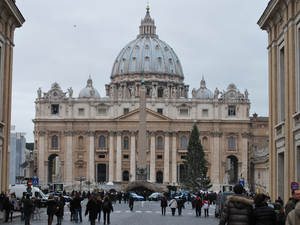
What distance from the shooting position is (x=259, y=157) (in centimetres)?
10231

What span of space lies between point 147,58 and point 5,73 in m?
109

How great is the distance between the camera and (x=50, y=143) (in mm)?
110375

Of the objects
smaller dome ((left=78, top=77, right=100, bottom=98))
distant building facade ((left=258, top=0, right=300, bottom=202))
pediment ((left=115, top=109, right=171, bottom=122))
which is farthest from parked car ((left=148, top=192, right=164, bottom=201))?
smaller dome ((left=78, top=77, right=100, bottom=98))

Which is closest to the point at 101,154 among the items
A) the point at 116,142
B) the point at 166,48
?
the point at 116,142

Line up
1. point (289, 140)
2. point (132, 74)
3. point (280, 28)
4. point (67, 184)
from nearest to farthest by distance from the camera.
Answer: point (289, 140) → point (280, 28) → point (67, 184) → point (132, 74)

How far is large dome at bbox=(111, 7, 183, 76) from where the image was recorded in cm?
13875

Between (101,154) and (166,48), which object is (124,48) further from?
(101,154)

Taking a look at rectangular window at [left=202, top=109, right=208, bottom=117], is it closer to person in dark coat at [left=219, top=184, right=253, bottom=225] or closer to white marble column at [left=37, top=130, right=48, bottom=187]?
white marble column at [left=37, top=130, right=48, bottom=187]

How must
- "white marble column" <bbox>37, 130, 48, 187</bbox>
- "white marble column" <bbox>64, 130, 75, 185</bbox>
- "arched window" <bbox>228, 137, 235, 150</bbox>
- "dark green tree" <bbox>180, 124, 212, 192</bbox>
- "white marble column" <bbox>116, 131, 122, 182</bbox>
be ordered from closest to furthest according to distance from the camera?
A: 1. "dark green tree" <bbox>180, 124, 212, 192</bbox>
2. "white marble column" <bbox>64, 130, 75, 185</bbox>
3. "white marble column" <bbox>116, 131, 122, 182</bbox>
4. "white marble column" <bbox>37, 130, 48, 187</bbox>
5. "arched window" <bbox>228, 137, 235, 150</bbox>

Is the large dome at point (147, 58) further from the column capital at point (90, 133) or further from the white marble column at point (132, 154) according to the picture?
the column capital at point (90, 133)

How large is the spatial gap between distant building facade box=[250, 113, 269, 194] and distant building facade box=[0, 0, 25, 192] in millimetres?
58522

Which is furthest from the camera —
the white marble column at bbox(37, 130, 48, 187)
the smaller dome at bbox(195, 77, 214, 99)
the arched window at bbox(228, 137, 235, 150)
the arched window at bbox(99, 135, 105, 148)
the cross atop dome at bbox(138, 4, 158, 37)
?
the cross atop dome at bbox(138, 4, 158, 37)

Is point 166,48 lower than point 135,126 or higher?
higher

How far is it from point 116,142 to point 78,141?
6.49 m
